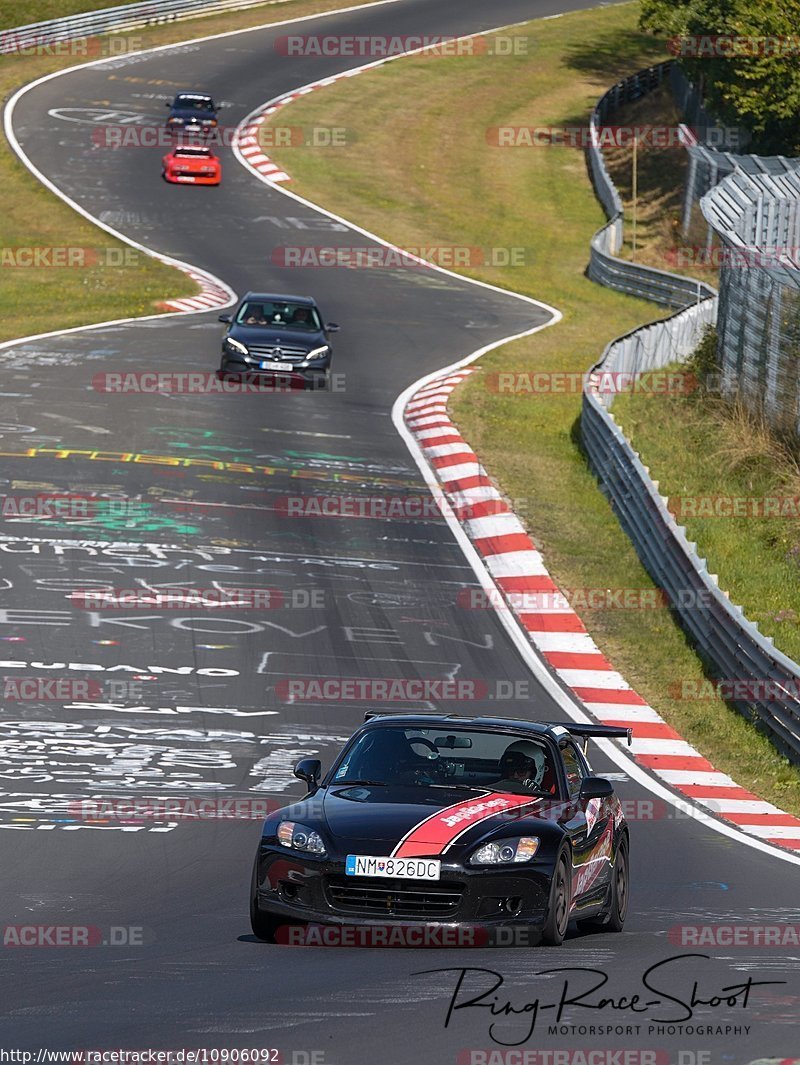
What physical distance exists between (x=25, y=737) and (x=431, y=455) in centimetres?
1413

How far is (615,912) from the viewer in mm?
10711

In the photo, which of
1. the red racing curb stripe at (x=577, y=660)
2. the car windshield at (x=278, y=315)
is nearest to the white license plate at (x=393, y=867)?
the red racing curb stripe at (x=577, y=660)

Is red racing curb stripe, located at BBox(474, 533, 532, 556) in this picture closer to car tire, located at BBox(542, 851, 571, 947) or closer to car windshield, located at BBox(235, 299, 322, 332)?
car windshield, located at BBox(235, 299, 322, 332)

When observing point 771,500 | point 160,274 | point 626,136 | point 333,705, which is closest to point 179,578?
point 333,705

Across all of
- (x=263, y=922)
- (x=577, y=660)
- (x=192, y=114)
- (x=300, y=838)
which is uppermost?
(x=300, y=838)

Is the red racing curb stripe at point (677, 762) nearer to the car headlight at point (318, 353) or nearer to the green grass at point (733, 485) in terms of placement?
the green grass at point (733, 485)

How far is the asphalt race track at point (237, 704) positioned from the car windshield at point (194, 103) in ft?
62.2

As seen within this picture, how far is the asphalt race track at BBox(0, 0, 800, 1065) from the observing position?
7918 millimetres

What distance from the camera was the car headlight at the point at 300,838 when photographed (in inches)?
379

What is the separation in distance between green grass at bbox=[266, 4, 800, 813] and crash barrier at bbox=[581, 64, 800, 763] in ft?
0.89

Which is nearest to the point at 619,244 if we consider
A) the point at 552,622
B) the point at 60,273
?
the point at 60,273

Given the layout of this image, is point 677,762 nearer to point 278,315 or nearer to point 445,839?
point 445,839

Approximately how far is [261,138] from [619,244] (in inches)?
628

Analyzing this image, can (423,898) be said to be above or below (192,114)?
above
